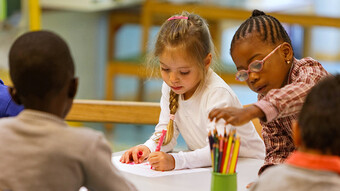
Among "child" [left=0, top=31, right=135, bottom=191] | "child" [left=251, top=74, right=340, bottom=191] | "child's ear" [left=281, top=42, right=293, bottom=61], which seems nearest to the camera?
"child" [left=251, top=74, right=340, bottom=191]

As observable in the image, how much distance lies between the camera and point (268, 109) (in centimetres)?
115

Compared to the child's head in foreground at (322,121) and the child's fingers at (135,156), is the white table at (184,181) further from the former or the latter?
the child's head in foreground at (322,121)

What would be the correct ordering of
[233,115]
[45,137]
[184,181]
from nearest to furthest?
[45,137] < [233,115] < [184,181]

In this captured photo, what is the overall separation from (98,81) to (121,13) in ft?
2.18

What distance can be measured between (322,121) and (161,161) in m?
0.67

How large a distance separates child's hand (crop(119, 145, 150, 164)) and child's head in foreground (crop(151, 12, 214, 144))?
0.09 meters

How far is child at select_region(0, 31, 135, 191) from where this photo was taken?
0.94 meters

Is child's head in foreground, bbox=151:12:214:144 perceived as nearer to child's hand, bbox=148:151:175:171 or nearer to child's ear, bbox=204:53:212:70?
child's ear, bbox=204:53:212:70

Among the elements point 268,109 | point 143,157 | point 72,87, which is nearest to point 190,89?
point 143,157

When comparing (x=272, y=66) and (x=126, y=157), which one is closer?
(x=272, y=66)

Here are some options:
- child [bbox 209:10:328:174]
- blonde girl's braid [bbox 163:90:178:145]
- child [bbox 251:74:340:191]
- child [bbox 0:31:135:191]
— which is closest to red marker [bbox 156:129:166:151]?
blonde girl's braid [bbox 163:90:178:145]

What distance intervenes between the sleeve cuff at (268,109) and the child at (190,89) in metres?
0.35

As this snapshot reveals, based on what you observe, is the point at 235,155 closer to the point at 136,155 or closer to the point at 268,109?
the point at 268,109

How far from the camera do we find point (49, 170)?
95 centimetres
